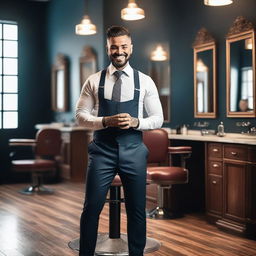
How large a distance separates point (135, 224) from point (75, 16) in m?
6.20

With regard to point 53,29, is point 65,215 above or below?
below

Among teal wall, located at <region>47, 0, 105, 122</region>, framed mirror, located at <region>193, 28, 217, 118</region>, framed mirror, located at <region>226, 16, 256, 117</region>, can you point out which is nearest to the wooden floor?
framed mirror, located at <region>226, 16, 256, 117</region>

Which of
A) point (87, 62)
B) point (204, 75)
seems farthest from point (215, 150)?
point (87, 62)

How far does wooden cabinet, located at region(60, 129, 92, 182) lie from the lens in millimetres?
8086

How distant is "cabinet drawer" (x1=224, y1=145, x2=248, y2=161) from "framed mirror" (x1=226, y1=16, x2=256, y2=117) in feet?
2.02

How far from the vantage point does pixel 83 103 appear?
2980 mm

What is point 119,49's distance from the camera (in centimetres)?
284

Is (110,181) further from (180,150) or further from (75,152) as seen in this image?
(75,152)

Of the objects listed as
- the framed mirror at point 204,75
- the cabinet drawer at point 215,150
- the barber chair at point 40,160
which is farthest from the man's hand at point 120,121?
the barber chair at point 40,160

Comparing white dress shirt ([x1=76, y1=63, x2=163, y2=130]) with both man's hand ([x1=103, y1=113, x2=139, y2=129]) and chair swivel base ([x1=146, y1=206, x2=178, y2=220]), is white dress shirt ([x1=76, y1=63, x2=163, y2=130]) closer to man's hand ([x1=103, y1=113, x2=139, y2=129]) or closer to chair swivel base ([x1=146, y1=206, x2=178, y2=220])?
man's hand ([x1=103, y1=113, x2=139, y2=129])

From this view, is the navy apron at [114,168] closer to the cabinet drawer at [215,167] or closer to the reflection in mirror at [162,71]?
the cabinet drawer at [215,167]

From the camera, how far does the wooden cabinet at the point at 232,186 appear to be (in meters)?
4.47

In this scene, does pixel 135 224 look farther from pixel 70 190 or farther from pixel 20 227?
pixel 70 190

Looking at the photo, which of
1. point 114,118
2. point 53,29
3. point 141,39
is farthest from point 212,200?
point 53,29
